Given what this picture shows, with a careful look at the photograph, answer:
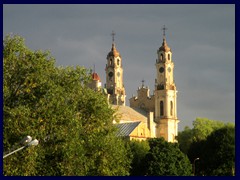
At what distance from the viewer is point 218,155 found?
236ft

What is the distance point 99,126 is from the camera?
137 feet

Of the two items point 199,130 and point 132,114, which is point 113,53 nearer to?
point 132,114

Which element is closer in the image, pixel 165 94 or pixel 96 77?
pixel 165 94

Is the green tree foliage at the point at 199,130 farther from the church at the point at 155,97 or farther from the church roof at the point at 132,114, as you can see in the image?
the church roof at the point at 132,114

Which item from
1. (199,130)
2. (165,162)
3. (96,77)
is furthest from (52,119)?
(96,77)

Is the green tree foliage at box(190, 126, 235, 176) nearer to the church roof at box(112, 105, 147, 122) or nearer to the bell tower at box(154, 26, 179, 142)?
the church roof at box(112, 105, 147, 122)

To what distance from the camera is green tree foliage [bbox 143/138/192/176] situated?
223 ft

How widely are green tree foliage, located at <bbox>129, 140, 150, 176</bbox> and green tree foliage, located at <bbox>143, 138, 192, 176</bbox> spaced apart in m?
1.51

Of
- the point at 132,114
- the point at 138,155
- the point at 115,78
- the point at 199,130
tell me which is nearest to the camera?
the point at 138,155

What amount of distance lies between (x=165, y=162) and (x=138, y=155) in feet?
28.9

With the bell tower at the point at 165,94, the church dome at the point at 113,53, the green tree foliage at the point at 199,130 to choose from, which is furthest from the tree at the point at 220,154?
the church dome at the point at 113,53

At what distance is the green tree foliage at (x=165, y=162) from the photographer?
6788 centimetres
